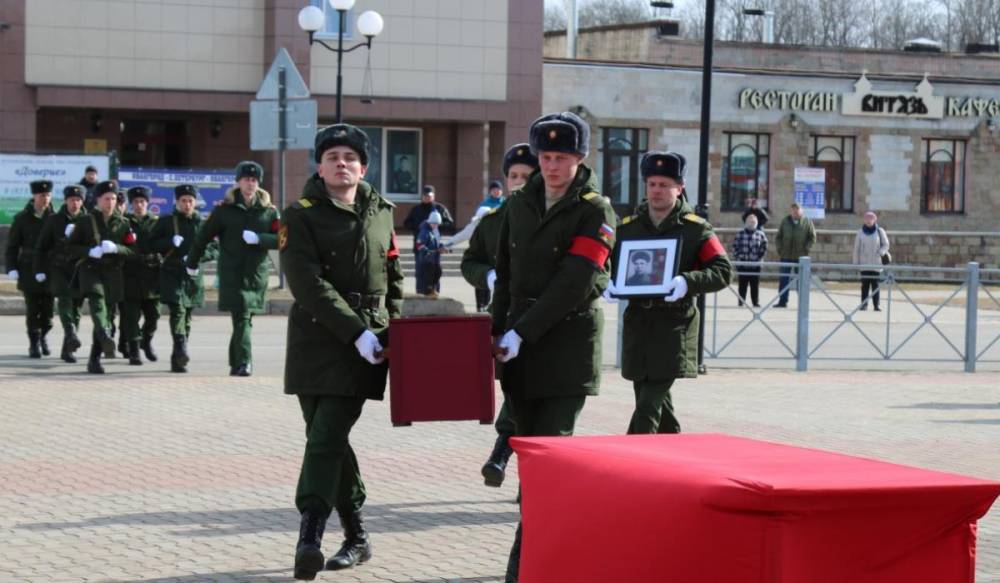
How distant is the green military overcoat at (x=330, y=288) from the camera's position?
7043mm

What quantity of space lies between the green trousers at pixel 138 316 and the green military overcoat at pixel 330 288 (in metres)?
9.32

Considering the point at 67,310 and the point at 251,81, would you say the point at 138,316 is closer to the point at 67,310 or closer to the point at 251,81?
the point at 67,310

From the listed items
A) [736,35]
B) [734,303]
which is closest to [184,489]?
[734,303]

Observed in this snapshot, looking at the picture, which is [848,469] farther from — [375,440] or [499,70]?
[499,70]

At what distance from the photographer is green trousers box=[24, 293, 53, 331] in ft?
56.1

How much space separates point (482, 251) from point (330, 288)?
223cm

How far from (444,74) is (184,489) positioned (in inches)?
1202

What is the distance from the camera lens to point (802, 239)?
30.8 metres

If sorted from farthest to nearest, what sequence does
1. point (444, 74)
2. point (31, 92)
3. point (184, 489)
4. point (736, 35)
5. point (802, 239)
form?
point (736, 35) < point (444, 74) < point (31, 92) < point (802, 239) < point (184, 489)

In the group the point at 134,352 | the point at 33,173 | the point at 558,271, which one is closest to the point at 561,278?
the point at 558,271

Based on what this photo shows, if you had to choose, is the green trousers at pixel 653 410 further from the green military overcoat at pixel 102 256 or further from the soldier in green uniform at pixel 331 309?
the green military overcoat at pixel 102 256

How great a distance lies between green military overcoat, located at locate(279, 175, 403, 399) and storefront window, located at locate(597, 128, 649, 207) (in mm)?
36701

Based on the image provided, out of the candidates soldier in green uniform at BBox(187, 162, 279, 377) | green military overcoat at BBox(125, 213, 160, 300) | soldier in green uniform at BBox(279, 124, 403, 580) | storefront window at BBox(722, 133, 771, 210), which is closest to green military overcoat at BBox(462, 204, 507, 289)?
soldier in green uniform at BBox(279, 124, 403, 580)

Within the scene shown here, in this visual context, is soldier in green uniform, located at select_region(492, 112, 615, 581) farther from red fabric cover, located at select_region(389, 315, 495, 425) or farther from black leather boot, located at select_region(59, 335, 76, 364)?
black leather boot, located at select_region(59, 335, 76, 364)
